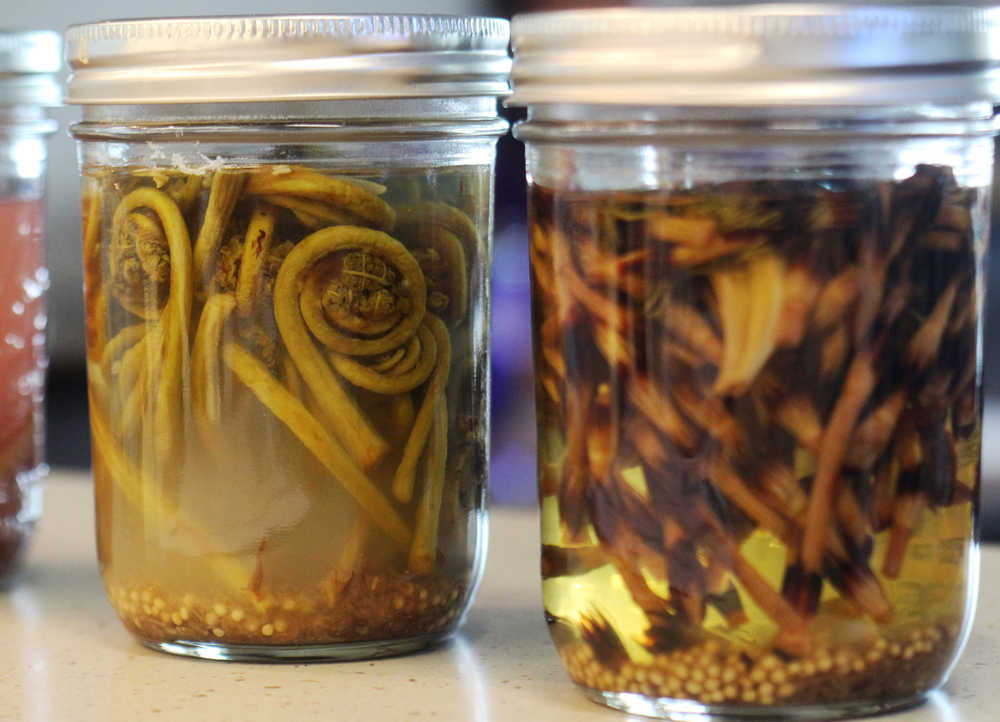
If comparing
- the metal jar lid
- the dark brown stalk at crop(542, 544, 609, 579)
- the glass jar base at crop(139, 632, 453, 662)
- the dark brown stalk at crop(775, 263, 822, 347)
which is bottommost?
the glass jar base at crop(139, 632, 453, 662)

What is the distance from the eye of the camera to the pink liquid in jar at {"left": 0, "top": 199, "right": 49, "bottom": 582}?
2.54 feet

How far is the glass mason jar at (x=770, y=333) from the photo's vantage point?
53 centimetres

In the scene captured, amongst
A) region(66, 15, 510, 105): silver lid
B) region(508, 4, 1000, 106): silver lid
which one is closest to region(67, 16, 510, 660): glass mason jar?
Result: region(66, 15, 510, 105): silver lid

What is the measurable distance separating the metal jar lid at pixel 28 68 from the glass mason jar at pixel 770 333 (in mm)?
292

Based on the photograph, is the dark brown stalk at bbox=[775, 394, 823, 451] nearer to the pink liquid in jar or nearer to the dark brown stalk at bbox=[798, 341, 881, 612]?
the dark brown stalk at bbox=[798, 341, 881, 612]

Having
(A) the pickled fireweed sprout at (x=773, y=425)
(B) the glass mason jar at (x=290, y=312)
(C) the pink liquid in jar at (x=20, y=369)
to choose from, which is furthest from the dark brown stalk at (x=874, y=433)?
(C) the pink liquid in jar at (x=20, y=369)

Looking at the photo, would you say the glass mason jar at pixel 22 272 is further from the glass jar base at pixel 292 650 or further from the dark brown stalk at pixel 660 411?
the dark brown stalk at pixel 660 411

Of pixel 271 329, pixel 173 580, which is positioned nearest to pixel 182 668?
pixel 173 580

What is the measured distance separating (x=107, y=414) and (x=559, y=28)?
24cm

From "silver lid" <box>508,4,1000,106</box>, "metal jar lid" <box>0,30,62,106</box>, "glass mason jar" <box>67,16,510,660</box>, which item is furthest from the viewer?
"metal jar lid" <box>0,30,62,106</box>

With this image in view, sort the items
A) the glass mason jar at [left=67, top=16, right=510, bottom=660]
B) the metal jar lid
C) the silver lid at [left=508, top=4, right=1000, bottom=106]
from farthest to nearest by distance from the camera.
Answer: the metal jar lid, the glass mason jar at [left=67, top=16, right=510, bottom=660], the silver lid at [left=508, top=4, right=1000, bottom=106]

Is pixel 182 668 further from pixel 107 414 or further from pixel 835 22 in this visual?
pixel 835 22

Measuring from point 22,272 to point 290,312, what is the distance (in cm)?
22

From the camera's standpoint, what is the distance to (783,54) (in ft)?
1.70
